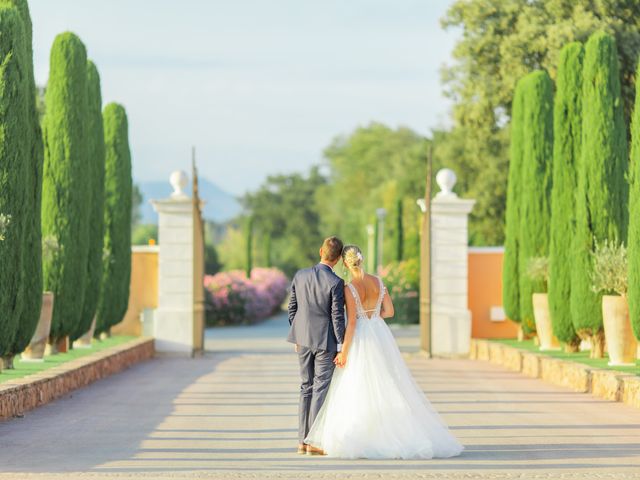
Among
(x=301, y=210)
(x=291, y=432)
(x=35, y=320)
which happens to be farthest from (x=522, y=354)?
(x=301, y=210)

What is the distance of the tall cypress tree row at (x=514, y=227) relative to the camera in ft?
78.3

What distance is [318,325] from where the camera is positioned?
10.6m

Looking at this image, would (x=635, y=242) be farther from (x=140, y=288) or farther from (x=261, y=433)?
(x=140, y=288)

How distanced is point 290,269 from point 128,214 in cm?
5404

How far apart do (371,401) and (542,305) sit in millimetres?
12046

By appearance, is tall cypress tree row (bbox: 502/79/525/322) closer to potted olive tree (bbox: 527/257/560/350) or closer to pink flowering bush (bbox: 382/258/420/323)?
potted olive tree (bbox: 527/257/560/350)

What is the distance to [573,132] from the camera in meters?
20.5

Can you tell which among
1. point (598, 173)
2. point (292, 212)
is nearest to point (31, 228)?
point (598, 173)

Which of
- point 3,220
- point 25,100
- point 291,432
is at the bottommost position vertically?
point 291,432

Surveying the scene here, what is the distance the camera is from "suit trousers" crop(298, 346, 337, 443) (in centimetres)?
1059

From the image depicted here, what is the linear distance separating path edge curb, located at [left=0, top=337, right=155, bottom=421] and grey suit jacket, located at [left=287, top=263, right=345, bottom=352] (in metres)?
3.75

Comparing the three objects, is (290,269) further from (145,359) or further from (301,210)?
(145,359)

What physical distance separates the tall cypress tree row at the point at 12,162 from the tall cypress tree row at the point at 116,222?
9.25 m

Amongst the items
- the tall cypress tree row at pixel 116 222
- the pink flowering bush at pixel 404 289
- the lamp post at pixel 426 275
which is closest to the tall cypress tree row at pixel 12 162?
the tall cypress tree row at pixel 116 222
